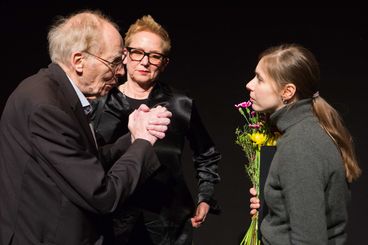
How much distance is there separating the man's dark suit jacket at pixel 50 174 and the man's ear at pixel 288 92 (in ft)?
1.79

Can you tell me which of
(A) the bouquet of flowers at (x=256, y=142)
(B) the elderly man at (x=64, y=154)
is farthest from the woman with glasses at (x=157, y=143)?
(B) the elderly man at (x=64, y=154)

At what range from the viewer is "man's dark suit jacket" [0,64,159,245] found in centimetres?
140

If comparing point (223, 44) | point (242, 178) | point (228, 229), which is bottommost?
point (228, 229)

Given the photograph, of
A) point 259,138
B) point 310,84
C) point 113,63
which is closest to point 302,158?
point 310,84

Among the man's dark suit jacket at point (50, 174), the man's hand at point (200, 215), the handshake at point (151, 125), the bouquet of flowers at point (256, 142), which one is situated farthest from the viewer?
the man's hand at point (200, 215)

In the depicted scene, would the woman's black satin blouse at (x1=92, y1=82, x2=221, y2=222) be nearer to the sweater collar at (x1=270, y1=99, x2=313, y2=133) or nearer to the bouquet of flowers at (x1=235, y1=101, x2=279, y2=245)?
the bouquet of flowers at (x1=235, y1=101, x2=279, y2=245)

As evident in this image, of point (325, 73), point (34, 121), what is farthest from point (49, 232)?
point (325, 73)

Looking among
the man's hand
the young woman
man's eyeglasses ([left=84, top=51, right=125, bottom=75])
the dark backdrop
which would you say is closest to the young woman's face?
the young woman

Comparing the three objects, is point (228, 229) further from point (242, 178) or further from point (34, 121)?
point (34, 121)

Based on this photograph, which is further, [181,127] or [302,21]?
[302,21]

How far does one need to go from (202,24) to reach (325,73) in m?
0.89

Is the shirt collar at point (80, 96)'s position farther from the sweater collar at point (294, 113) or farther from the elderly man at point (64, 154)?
the sweater collar at point (294, 113)

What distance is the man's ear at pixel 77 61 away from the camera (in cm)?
157

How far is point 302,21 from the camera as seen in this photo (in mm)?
3396
